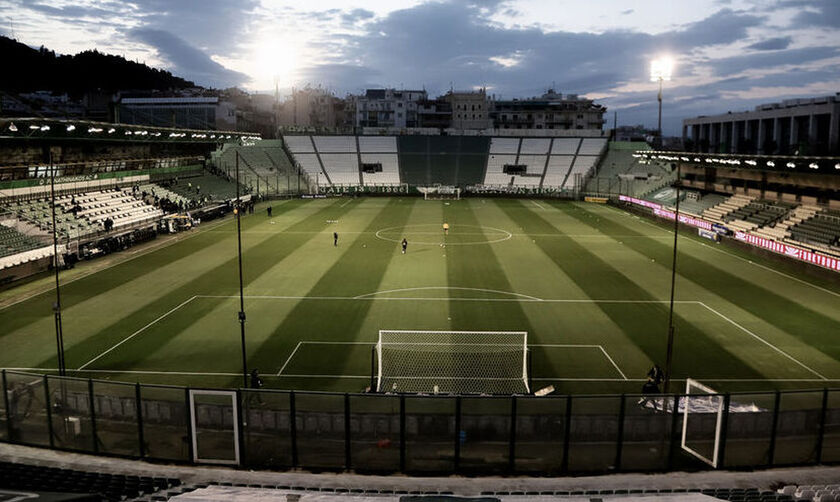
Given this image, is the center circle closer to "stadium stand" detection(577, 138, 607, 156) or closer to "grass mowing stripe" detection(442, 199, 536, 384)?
"grass mowing stripe" detection(442, 199, 536, 384)

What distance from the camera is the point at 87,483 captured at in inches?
455

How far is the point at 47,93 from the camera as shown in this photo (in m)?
120

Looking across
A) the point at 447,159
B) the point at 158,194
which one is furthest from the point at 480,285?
the point at 447,159

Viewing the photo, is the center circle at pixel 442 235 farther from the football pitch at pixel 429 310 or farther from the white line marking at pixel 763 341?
the white line marking at pixel 763 341

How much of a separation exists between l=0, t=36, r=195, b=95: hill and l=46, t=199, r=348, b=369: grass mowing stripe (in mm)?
88518

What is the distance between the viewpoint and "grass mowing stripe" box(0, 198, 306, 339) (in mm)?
27000

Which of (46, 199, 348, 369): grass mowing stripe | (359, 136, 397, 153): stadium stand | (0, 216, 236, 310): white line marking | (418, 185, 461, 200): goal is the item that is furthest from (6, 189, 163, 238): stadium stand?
(359, 136, 397, 153): stadium stand

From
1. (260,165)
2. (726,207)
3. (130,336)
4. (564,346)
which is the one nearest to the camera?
(564,346)

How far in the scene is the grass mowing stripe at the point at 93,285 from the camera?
27.0 m

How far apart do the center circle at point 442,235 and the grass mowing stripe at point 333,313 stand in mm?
5347

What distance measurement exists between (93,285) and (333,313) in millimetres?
15175

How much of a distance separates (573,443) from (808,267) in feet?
104

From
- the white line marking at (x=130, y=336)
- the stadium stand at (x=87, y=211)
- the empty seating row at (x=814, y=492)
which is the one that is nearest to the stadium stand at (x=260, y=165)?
the stadium stand at (x=87, y=211)

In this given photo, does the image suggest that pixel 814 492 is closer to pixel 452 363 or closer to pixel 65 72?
pixel 452 363
